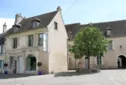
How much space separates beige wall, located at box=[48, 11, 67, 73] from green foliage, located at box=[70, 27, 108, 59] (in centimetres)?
341

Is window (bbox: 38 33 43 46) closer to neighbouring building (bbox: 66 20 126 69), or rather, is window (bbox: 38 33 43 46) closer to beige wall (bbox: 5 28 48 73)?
beige wall (bbox: 5 28 48 73)

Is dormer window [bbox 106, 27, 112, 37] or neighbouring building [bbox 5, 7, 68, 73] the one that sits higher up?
dormer window [bbox 106, 27, 112, 37]

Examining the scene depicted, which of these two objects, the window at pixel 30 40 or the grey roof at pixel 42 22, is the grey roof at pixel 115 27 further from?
the window at pixel 30 40

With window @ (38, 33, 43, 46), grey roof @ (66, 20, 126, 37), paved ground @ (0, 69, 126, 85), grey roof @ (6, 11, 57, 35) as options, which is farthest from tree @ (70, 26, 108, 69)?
grey roof @ (66, 20, 126, 37)

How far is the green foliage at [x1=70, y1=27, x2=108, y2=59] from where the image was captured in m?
25.6

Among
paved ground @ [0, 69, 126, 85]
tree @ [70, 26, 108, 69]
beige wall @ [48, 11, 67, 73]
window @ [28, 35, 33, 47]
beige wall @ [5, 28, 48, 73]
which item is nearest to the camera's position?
paved ground @ [0, 69, 126, 85]

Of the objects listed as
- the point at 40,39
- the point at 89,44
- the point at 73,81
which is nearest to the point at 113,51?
the point at 89,44

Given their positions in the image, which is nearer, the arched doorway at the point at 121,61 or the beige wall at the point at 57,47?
the beige wall at the point at 57,47

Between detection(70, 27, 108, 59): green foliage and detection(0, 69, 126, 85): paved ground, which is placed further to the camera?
detection(70, 27, 108, 59): green foliage

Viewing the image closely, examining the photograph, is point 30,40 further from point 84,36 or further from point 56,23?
point 84,36

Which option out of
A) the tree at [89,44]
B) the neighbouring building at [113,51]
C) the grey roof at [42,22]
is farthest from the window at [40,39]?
the neighbouring building at [113,51]

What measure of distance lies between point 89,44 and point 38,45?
6906mm

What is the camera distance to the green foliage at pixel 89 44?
25578 mm

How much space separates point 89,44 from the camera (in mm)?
25672
